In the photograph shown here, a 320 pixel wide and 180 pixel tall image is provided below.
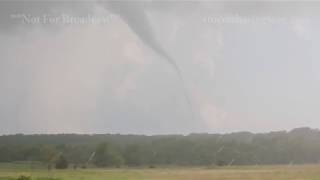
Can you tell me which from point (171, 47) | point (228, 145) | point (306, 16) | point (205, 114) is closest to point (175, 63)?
point (171, 47)

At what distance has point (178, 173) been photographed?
438cm

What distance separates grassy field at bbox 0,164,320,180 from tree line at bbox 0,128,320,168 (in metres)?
0.05

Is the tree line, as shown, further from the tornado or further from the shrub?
the tornado

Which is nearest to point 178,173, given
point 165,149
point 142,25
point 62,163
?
point 165,149

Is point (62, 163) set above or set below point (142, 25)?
below

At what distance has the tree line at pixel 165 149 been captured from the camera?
433cm

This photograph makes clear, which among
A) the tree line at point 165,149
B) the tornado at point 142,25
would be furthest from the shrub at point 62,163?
the tornado at point 142,25

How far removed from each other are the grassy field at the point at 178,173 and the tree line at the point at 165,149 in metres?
0.05

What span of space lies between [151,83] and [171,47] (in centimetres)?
29

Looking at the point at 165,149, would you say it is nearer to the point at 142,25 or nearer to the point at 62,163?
the point at 62,163

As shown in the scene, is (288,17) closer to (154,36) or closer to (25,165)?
(154,36)

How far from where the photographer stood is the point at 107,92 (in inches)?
174

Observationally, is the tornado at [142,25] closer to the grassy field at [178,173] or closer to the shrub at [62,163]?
the grassy field at [178,173]

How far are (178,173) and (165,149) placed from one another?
20 cm
